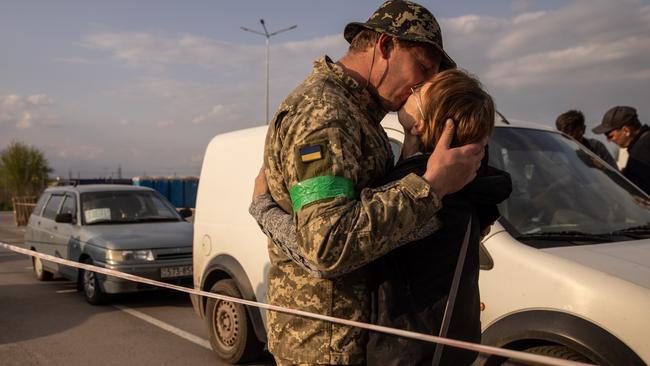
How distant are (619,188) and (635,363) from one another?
1.67 m

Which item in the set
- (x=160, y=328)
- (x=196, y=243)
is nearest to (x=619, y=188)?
(x=196, y=243)

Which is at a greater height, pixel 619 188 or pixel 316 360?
pixel 619 188

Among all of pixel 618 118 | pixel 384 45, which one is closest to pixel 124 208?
pixel 618 118

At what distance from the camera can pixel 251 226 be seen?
4.78 m

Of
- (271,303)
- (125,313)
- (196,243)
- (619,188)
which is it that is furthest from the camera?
(125,313)

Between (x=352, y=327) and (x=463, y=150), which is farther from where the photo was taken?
(x=352, y=327)

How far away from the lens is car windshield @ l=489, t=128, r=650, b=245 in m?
3.35

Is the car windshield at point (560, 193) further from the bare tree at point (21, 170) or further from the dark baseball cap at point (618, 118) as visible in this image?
the bare tree at point (21, 170)

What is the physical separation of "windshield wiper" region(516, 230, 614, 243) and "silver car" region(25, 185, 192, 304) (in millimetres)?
5787

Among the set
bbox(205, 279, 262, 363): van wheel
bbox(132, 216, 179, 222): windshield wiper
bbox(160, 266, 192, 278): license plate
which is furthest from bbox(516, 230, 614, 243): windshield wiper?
bbox(132, 216, 179, 222): windshield wiper

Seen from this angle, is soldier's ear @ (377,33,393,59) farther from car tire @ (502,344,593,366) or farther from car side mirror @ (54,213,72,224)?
car side mirror @ (54,213,72,224)

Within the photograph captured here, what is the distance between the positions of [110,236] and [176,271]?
1084 millimetres

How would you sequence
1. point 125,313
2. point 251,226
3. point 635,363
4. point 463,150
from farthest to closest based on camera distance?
point 125,313 → point 251,226 → point 635,363 → point 463,150

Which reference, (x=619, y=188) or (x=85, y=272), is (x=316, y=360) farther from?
(x=85, y=272)
